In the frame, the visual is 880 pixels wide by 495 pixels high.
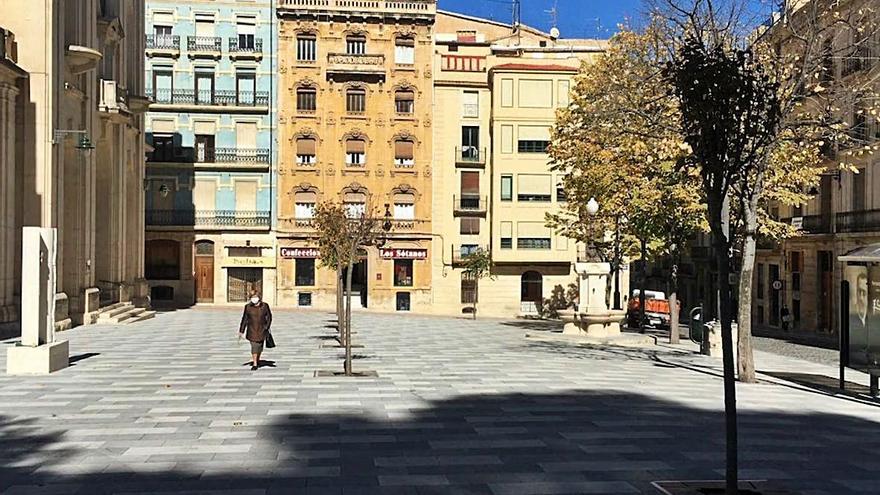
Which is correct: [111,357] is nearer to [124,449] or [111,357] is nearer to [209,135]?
[124,449]

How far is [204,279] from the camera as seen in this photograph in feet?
156

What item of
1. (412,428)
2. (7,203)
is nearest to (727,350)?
(412,428)

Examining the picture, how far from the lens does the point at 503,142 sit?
47688 mm

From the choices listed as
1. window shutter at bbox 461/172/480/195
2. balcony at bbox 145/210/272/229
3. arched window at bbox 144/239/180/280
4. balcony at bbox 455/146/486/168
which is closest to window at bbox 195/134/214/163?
balcony at bbox 145/210/272/229

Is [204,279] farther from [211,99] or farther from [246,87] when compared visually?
[246,87]

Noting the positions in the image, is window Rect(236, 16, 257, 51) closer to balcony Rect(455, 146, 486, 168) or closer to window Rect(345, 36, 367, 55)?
window Rect(345, 36, 367, 55)

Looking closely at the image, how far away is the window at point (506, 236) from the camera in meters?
47.8

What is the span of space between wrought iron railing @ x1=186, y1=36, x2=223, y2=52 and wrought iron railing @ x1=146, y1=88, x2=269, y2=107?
2284mm

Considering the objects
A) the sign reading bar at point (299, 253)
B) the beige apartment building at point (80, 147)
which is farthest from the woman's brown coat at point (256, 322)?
the sign reading bar at point (299, 253)

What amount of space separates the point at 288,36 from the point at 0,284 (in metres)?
28.6

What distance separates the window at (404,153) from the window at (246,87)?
27.9ft

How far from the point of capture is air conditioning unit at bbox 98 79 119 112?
99.9ft

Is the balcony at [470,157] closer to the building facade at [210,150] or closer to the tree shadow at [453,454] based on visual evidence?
the building facade at [210,150]

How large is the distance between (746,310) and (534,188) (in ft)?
104
